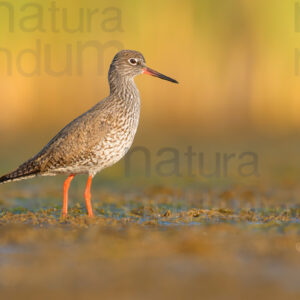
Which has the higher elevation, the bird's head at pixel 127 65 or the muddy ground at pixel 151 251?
the bird's head at pixel 127 65

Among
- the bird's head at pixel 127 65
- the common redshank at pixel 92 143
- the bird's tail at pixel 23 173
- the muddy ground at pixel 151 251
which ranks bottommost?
the muddy ground at pixel 151 251

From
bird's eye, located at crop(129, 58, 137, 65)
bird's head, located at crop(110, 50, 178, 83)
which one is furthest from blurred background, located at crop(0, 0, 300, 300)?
bird's eye, located at crop(129, 58, 137, 65)

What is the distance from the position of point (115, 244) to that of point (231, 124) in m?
11.2

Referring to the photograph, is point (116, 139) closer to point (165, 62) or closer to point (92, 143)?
point (92, 143)

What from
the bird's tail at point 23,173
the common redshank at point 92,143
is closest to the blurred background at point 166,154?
the bird's tail at point 23,173

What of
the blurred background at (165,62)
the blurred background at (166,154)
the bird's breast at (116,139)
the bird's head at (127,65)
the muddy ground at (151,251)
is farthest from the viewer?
the blurred background at (165,62)

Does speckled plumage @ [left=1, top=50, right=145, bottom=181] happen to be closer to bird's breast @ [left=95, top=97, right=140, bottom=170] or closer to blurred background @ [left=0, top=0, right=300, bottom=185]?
bird's breast @ [left=95, top=97, right=140, bottom=170]

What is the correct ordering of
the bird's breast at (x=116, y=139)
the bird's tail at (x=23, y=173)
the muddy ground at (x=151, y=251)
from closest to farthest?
the muddy ground at (x=151, y=251)
the bird's breast at (x=116, y=139)
the bird's tail at (x=23, y=173)

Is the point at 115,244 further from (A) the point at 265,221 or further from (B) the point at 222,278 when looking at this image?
(A) the point at 265,221

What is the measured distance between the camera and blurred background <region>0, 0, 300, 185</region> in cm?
1488

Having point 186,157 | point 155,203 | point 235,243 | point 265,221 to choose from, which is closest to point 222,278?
point 235,243

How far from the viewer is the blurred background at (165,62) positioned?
1488cm

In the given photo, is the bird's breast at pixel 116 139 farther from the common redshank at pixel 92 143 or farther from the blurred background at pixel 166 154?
the blurred background at pixel 166 154

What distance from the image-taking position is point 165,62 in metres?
15.5
